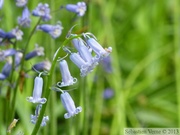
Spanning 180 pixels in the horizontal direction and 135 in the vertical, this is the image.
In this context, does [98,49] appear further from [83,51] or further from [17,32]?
[17,32]

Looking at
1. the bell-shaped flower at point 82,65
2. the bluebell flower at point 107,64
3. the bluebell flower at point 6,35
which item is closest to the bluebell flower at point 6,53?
the bluebell flower at point 6,35

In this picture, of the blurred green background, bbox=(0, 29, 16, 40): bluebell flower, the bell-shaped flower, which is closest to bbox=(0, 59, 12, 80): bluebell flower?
bbox=(0, 29, 16, 40): bluebell flower

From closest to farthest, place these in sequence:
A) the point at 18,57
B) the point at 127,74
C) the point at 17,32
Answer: the point at 17,32, the point at 18,57, the point at 127,74

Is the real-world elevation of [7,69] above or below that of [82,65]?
above

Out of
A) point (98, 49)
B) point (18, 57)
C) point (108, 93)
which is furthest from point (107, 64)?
point (98, 49)

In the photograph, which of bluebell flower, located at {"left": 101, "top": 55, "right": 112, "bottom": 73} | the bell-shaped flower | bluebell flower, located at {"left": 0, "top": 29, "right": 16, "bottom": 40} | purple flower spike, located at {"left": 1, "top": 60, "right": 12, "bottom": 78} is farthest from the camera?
bluebell flower, located at {"left": 101, "top": 55, "right": 112, "bottom": 73}

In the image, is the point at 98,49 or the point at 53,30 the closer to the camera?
the point at 98,49

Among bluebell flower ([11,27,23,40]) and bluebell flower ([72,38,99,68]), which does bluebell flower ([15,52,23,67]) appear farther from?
bluebell flower ([72,38,99,68])
